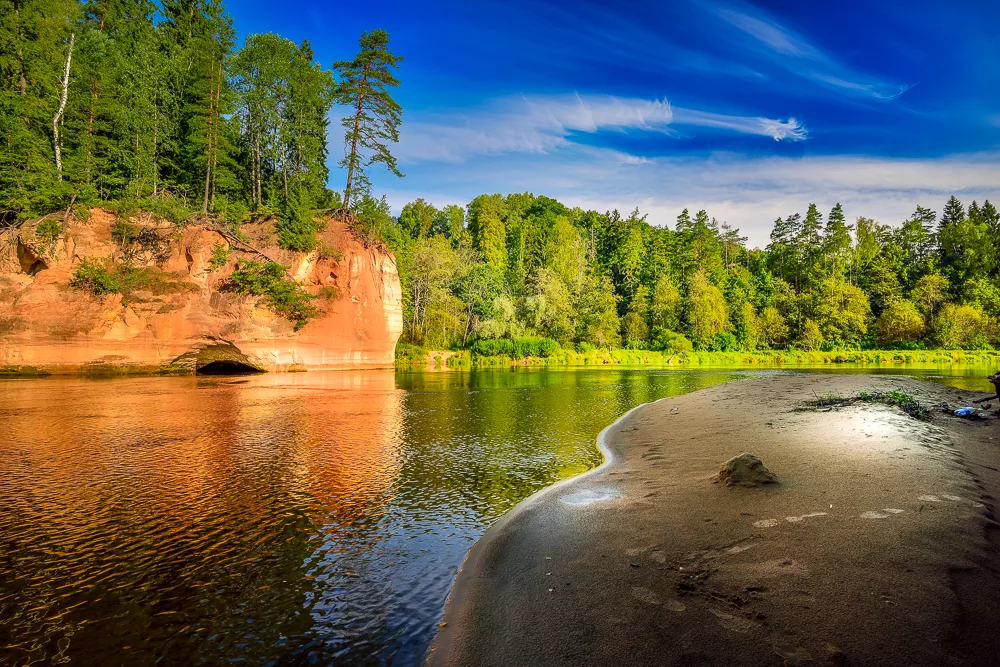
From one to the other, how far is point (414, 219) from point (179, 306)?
6021cm

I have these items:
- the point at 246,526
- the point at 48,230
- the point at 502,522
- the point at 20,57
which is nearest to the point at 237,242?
the point at 48,230

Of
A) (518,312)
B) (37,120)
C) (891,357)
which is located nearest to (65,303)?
(37,120)

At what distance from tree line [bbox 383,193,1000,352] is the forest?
289mm

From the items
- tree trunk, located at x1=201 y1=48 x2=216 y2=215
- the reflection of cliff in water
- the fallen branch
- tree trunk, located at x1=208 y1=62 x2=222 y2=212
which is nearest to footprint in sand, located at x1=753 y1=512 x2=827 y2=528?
the reflection of cliff in water

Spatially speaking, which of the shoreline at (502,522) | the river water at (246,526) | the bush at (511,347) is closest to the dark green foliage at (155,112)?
the bush at (511,347)

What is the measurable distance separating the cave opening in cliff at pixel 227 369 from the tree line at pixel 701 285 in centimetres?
2140

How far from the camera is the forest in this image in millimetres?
31203

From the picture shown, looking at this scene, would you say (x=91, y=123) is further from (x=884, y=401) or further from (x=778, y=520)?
(x=884, y=401)

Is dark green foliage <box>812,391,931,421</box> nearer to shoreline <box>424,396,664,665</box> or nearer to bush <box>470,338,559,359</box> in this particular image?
shoreline <box>424,396,664,665</box>

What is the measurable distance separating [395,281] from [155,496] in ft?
113

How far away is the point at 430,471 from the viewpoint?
9023mm

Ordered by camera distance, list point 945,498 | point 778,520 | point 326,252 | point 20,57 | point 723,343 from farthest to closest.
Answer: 1. point 723,343
2. point 326,252
3. point 20,57
4. point 945,498
5. point 778,520

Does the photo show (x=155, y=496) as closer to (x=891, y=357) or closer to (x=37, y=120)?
(x=37, y=120)

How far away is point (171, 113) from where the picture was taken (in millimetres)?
40000
